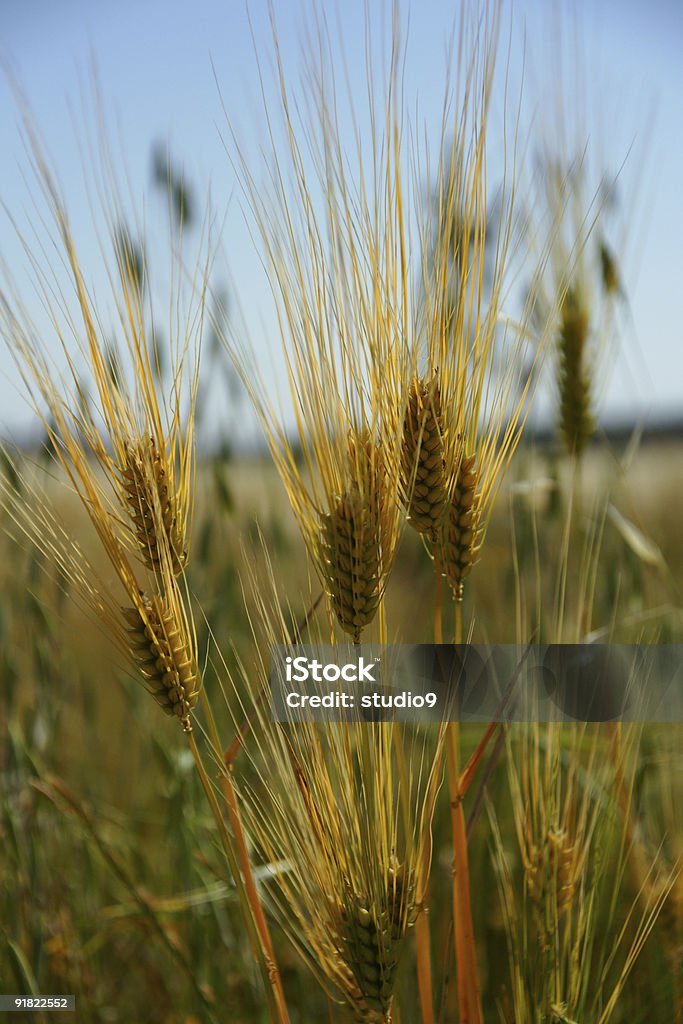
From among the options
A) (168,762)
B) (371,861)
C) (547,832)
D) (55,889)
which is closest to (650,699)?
(547,832)

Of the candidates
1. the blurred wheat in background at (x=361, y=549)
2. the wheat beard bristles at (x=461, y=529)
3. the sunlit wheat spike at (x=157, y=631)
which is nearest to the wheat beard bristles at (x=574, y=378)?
the blurred wheat in background at (x=361, y=549)

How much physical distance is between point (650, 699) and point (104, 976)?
57 cm

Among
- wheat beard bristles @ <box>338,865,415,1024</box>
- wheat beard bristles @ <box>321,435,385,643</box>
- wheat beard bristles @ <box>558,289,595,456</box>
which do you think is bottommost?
wheat beard bristles @ <box>338,865,415,1024</box>

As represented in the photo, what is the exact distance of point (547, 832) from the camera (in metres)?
0.41

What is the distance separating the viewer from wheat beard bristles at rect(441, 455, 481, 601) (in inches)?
13.4

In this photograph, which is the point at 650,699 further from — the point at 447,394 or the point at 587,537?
the point at 447,394

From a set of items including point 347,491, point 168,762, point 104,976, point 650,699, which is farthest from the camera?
point 104,976

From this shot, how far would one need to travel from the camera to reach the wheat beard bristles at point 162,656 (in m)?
0.33

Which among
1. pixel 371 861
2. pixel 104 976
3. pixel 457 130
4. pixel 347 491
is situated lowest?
pixel 104 976

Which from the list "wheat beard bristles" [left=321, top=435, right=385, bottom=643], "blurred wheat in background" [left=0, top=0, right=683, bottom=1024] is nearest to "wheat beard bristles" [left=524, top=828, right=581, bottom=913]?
"blurred wheat in background" [left=0, top=0, right=683, bottom=1024]

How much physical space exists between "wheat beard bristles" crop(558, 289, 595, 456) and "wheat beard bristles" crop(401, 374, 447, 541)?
23 centimetres

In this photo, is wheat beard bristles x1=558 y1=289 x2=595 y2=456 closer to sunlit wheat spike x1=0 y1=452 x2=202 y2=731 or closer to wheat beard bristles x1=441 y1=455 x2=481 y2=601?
wheat beard bristles x1=441 y1=455 x2=481 y2=601

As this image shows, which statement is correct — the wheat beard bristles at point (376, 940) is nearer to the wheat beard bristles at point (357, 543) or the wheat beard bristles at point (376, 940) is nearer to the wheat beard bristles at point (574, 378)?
the wheat beard bristles at point (357, 543)
